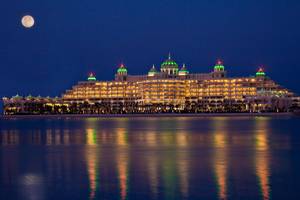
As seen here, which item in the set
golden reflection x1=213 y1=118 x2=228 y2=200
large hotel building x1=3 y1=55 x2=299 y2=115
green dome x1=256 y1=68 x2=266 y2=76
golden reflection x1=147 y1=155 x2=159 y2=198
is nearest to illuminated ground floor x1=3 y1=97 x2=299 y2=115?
large hotel building x1=3 y1=55 x2=299 y2=115

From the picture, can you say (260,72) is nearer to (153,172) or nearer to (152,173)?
(153,172)

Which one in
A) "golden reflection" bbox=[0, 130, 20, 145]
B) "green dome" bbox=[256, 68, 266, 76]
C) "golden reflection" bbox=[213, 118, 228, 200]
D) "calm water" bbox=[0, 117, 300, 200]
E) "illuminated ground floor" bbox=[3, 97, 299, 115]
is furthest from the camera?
"green dome" bbox=[256, 68, 266, 76]

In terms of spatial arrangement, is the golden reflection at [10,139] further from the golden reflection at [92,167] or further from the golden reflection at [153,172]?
the golden reflection at [153,172]

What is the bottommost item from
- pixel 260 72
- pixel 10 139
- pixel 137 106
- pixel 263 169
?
pixel 263 169

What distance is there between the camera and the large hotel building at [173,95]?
119500mm

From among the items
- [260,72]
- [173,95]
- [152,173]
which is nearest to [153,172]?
[152,173]

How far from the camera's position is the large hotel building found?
392 feet

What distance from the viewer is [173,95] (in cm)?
12481

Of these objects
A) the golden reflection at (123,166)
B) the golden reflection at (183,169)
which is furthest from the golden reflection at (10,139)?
the golden reflection at (183,169)

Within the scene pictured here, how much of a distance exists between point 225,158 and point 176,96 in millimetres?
103545

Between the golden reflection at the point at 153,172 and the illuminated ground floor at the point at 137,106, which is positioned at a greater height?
the illuminated ground floor at the point at 137,106

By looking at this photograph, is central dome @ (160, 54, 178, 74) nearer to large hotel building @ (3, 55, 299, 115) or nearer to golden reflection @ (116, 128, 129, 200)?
large hotel building @ (3, 55, 299, 115)

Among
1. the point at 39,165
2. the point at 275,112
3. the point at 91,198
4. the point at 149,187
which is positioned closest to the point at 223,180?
the point at 149,187

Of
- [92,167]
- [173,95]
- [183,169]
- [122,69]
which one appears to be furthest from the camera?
[122,69]
